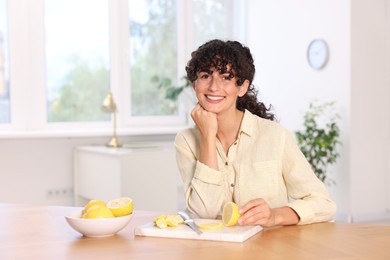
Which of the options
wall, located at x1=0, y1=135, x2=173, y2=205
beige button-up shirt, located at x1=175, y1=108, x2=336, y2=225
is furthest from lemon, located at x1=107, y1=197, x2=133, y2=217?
wall, located at x1=0, y1=135, x2=173, y2=205

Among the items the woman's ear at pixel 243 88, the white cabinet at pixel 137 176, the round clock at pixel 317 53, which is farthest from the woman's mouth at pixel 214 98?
the round clock at pixel 317 53

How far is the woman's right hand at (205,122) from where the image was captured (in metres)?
1.98

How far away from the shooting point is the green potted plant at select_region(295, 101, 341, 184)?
16.2ft

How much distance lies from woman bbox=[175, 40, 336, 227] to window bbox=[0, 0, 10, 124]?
349cm

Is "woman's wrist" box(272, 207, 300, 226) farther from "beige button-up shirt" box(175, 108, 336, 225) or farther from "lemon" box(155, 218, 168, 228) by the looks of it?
"lemon" box(155, 218, 168, 228)

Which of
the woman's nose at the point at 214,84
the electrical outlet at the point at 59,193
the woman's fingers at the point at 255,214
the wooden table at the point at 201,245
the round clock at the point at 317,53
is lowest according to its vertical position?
the electrical outlet at the point at 59,193

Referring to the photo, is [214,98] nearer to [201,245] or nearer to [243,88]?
[243,88]

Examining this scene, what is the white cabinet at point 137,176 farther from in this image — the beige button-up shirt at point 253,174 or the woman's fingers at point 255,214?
the woman's fingers at point 255,214

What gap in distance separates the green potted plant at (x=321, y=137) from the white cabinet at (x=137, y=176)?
1224mm

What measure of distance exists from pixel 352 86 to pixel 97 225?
3843mm

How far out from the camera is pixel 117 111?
539cm

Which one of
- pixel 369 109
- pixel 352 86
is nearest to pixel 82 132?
pixel 352 86

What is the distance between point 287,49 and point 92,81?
1892mm

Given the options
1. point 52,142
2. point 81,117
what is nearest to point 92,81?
point 81,117
